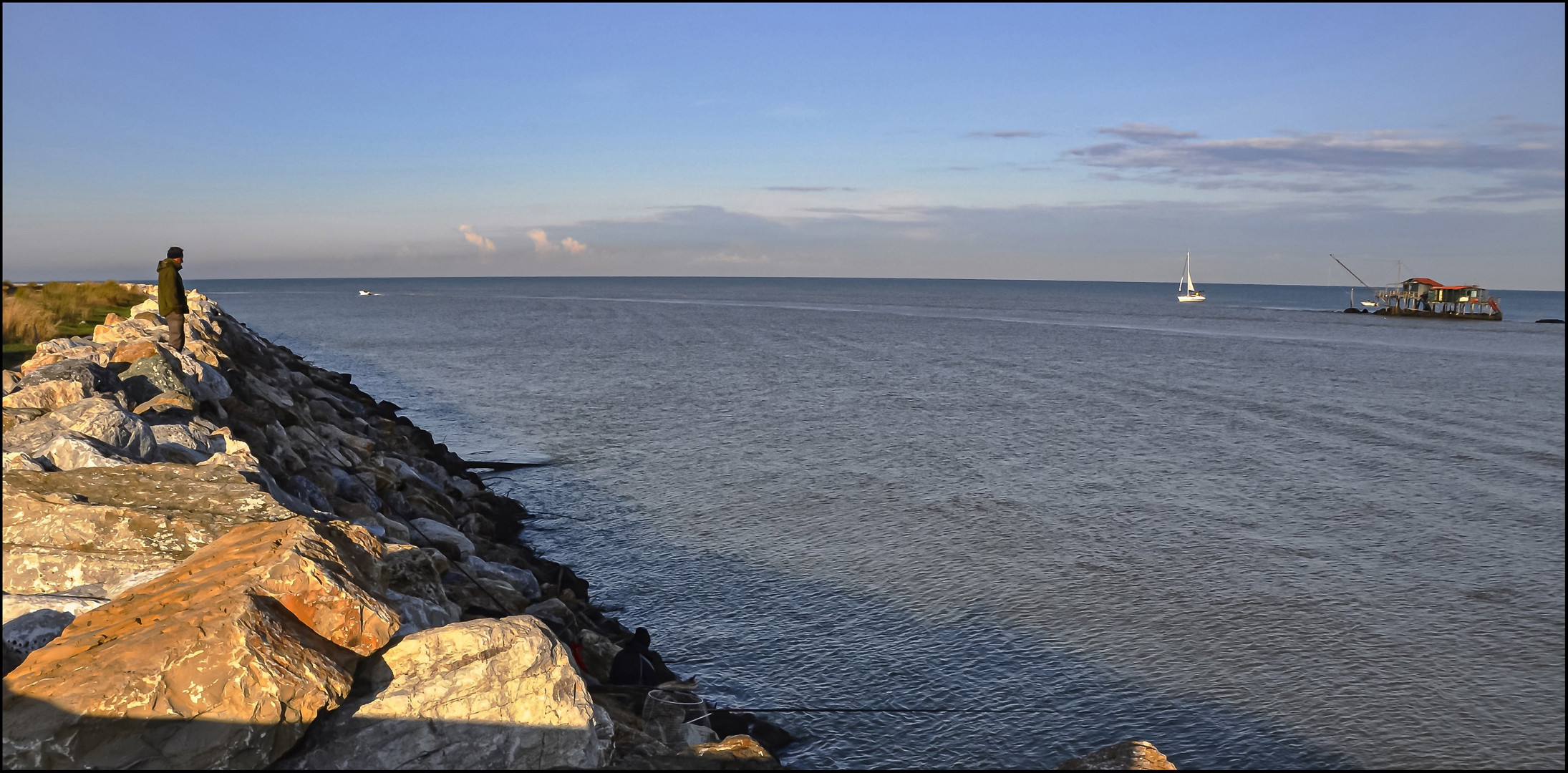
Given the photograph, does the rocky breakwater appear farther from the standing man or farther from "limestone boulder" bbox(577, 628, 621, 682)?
the standing man

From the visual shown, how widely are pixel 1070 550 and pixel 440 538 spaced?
397 inches

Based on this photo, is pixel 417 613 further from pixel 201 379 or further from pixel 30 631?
pixel 201 379

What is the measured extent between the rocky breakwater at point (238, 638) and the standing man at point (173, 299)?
17.4ft

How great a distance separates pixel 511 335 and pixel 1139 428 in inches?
2035

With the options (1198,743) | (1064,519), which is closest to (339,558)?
(1198,743)

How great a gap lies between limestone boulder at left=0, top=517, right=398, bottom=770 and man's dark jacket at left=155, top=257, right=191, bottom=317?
11493 millimetres

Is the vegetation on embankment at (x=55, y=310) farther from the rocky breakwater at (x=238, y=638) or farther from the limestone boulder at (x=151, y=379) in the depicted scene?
the rocky breakwater at (x=238, y=638)

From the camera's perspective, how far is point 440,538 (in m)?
13.5

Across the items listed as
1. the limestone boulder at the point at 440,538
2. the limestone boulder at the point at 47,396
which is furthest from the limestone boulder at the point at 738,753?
the limestone boulder at the point at 47,396

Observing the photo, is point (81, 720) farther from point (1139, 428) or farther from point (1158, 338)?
point (1158, 338)

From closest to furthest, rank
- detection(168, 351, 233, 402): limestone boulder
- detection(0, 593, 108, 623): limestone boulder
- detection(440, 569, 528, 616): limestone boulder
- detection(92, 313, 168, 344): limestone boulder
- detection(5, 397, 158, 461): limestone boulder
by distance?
detection(0, 593, 108, 623): limestone boulder < detection(5, 397, 158, 461): limestone boulder < detection(440, 569, 528, 616): limestone boulder < detection(168, 351, 233, 402): limestone boulder < detection(92, 313, 168, 344): limestone boulder

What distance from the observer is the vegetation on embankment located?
87.1 ft

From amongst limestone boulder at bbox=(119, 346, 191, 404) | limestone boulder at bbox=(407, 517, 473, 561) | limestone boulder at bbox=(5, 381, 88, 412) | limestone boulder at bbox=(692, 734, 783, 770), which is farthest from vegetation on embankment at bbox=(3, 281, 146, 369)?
limestone boulder at bbox=(692, 734, 783, 770)

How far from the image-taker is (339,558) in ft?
21.3
